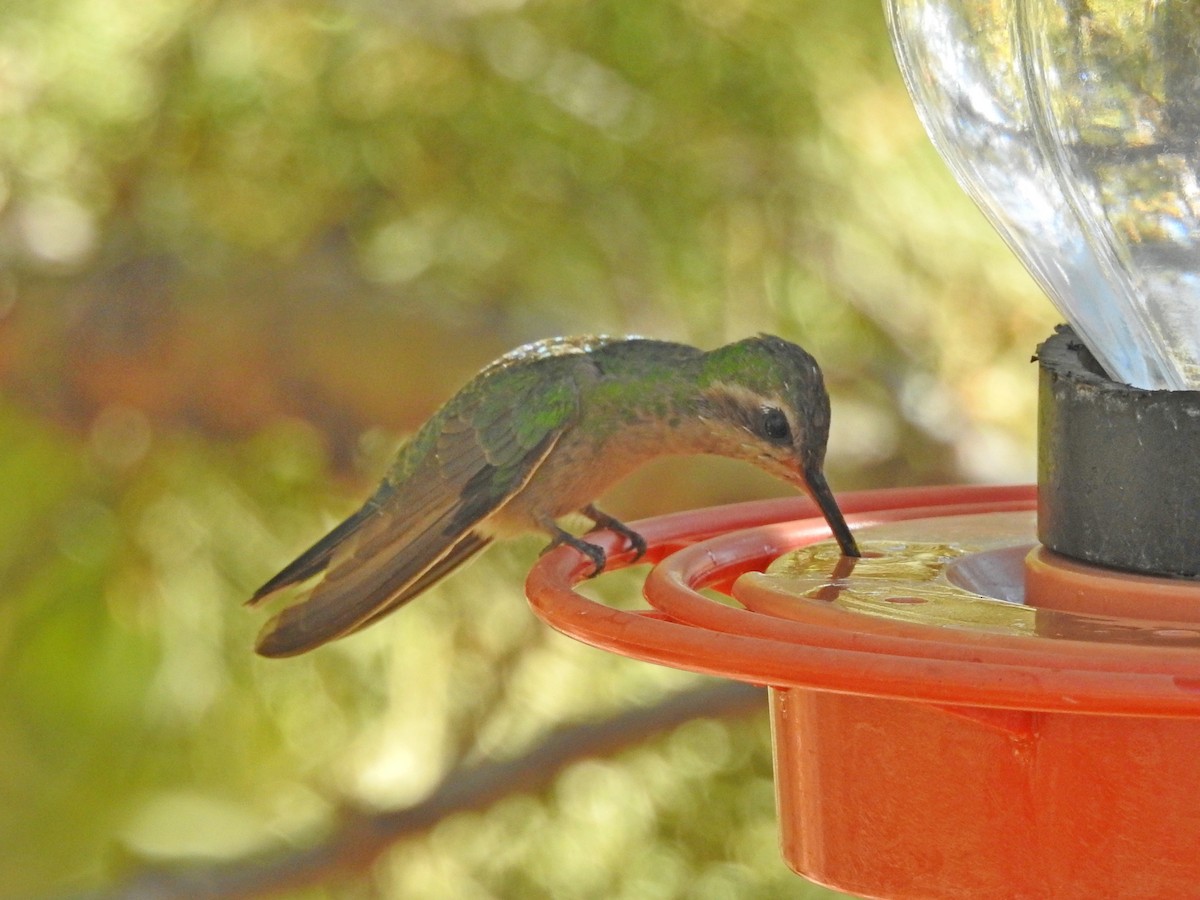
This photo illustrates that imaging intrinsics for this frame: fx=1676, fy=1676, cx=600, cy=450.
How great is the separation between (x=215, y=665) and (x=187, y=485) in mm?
379

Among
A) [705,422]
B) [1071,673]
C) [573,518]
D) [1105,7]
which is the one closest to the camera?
[1071,673]

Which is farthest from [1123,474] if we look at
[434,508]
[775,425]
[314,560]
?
[314,560]

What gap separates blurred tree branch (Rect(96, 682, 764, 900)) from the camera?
10.5ft

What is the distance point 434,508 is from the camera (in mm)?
2434

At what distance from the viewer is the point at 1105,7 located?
5.26 ft

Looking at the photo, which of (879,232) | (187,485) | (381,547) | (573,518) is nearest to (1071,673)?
(381,547)

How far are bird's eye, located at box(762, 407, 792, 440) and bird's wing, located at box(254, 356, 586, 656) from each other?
12.8 inches

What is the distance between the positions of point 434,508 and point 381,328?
35.7 inches

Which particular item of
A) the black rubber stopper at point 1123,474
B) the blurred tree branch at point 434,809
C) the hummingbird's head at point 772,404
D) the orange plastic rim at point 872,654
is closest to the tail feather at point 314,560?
the hummingbird's head at point 772,404

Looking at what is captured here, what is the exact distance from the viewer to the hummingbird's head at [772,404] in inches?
95.0

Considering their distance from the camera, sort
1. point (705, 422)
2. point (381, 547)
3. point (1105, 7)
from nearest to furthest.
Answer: point (1105, 7) → point (381, 547) → point (705, 422)

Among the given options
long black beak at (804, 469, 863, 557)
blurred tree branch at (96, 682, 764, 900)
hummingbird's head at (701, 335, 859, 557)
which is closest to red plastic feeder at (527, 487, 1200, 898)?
long black beak at (804, 469, 863, 557)

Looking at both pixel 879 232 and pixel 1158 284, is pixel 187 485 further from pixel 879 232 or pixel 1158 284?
pixel 1158 284

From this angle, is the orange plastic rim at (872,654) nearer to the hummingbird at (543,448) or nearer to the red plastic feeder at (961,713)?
the red plastic feeder at (961,713)
